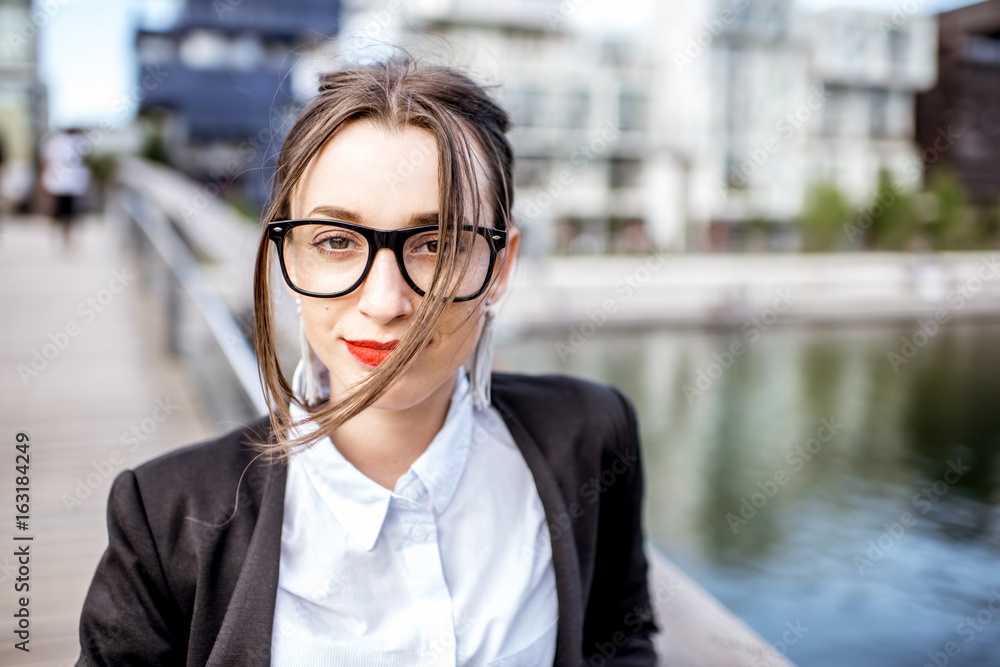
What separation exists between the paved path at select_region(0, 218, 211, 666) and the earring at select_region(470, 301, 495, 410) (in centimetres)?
139

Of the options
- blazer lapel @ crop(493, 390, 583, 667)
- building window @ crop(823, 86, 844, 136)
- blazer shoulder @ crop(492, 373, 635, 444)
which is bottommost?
blazer lapel @ crop(493, 390, 583, 667)

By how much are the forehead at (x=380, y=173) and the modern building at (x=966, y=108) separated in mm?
34805

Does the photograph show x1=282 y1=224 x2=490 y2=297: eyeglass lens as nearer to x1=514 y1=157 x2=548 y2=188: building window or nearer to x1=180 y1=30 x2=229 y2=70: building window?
x1=180 y1=30 x2=229 y2=70: building window

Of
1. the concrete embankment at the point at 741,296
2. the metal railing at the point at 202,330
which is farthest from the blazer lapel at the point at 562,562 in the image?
the concrete embankment at the point at 741,296

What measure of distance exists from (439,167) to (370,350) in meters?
0.22

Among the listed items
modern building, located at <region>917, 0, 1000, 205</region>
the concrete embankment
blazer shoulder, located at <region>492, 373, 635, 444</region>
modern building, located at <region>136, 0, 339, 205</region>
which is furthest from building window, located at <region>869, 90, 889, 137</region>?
blazer shoulder, located at <region>492, 373, 635, 444</region>

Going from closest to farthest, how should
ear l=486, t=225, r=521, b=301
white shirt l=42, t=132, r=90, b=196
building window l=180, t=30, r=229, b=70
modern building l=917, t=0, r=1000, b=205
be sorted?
ear l=486, t=225, r=521, b=301 < white shirt l=42, t=132, r=90, b=196 < building window l=180, t=30, r=229, b=70 < modern building l=917, t=0, r=1000, b=205

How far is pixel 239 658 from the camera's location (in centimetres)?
95

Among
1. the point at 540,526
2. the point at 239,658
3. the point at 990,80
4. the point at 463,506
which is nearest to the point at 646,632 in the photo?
the point at 540,526

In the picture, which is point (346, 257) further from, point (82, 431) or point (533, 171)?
point (533, 171)

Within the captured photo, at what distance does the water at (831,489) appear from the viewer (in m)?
4.39

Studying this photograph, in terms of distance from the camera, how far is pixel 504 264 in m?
1.07

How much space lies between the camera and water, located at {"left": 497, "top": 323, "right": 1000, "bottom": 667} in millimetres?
4395

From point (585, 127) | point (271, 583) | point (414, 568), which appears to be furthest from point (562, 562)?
point (585, 127)
